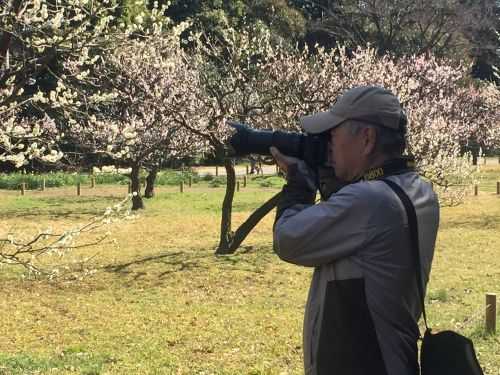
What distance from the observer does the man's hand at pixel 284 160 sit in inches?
97.7

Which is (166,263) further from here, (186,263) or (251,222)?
(251,222)

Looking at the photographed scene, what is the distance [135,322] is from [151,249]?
230 inches

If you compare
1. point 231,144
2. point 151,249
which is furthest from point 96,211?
point 231,144

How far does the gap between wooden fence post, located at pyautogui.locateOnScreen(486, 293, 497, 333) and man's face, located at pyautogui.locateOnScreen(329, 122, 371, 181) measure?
5246mm

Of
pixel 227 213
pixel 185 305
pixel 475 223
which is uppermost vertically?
pixel 227 213

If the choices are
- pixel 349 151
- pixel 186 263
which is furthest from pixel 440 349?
pixel 186 263

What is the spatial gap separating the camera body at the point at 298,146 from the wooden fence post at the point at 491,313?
511cm

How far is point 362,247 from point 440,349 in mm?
529

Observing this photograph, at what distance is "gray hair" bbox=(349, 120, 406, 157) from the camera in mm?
2283

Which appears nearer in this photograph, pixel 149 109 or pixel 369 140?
pixel 369 140

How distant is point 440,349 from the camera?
2.31m

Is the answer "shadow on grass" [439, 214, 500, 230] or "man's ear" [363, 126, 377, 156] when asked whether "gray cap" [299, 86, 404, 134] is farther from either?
"shadow on grass" [439, 214, 500, 230]

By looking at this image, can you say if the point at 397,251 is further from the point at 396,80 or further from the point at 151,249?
the point at 396,80


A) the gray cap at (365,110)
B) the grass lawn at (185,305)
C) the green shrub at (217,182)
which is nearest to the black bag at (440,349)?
the gray cap at (365,110)
